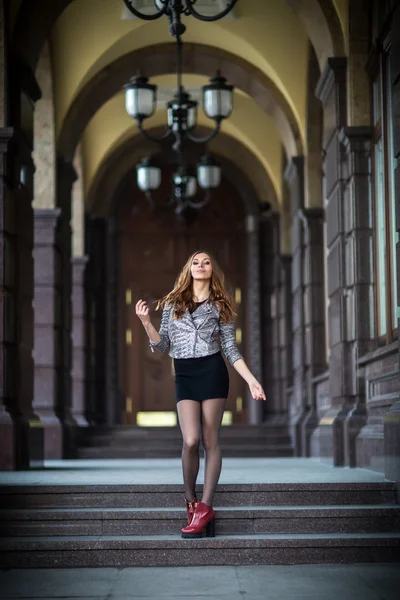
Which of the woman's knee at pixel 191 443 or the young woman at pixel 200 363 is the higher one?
the young woman at pixel 200 363

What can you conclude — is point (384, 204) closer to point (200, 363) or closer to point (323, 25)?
point (323, 25)

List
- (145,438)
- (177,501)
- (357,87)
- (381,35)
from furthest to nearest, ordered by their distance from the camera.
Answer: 1. (145,438)
2. (357,87)
3. (381,35)
4. (177,501)

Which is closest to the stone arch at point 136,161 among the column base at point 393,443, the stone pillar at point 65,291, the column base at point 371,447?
the stone pillar at point 65,291

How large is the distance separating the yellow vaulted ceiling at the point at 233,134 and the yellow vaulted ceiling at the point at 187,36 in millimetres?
3247

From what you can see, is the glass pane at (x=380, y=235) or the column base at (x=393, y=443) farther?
the glass pane at (x=380, y=235)

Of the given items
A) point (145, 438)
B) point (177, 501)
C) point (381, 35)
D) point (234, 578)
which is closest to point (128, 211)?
point (145, 438)

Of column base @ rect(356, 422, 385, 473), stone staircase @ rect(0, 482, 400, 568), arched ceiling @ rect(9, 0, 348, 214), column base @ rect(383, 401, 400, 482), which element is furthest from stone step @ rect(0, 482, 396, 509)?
arched ceiling @ rect(9, 0, 348, 214)

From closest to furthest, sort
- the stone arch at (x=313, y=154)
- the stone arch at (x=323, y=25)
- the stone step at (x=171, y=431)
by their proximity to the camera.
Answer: the stone arch at (x=323, y=25) < the stone arch at (x=313, y=154) < the stone step at (x=171, y=431)

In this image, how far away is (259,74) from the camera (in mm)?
14312

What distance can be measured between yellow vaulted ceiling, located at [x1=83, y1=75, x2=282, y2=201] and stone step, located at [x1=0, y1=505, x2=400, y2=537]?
37.9 feet

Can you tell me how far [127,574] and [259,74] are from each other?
982 cm

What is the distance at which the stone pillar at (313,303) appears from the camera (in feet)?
44.6

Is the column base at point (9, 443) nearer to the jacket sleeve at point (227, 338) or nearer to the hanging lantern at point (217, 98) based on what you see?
the jacket sleeve at point (227, 338)

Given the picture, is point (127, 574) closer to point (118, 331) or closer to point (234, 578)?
point (234, 578)
